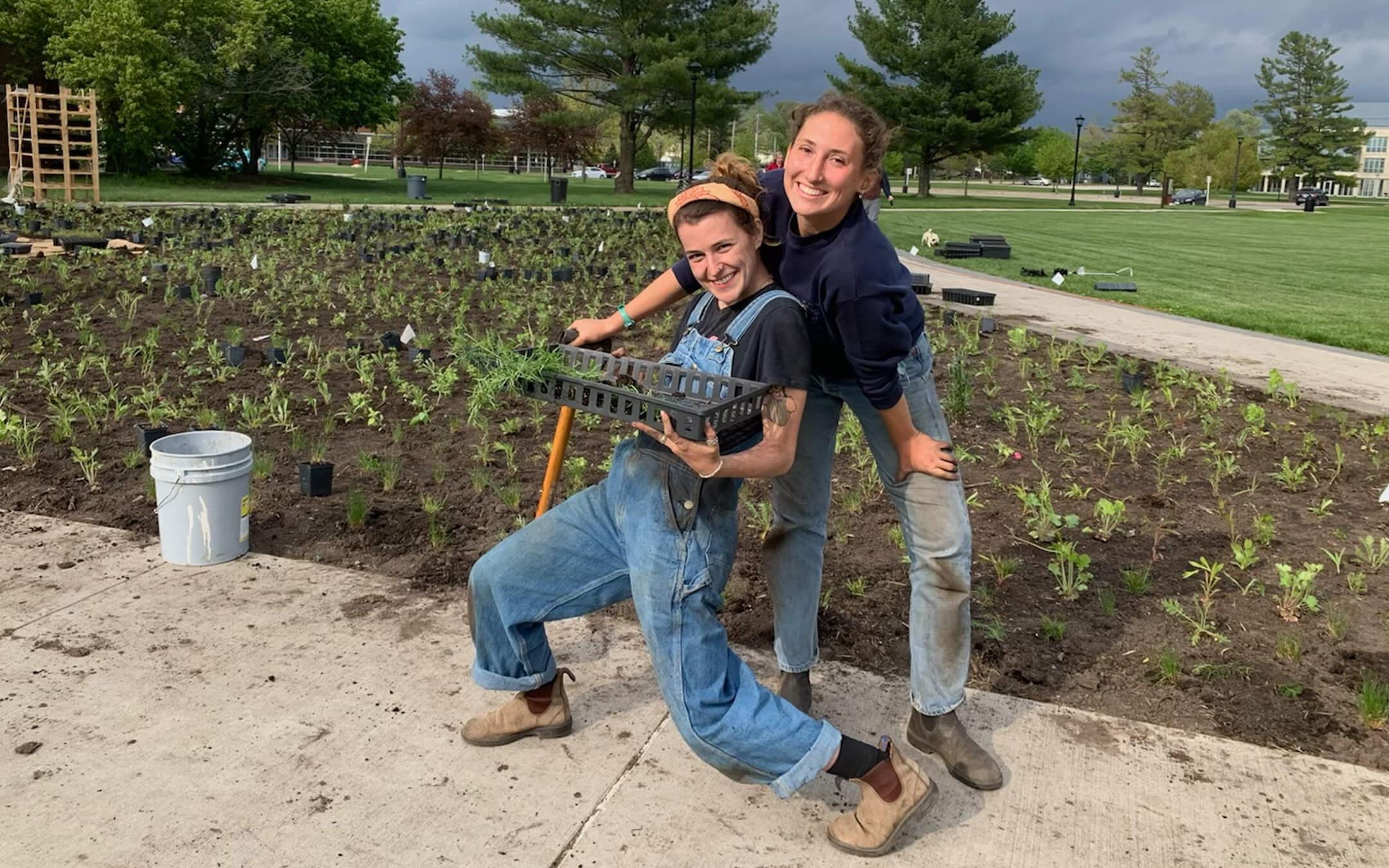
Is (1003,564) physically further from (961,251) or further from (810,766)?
(961,251)

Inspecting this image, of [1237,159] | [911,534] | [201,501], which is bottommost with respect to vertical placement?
[201,501]

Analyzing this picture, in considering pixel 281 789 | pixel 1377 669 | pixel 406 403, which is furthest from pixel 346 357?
pixel 1377 669

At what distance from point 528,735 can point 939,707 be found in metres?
1.07

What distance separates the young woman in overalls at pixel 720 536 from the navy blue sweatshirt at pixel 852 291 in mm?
84

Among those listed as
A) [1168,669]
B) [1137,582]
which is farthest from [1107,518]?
[1168,669]

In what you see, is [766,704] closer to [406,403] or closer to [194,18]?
[406,403]

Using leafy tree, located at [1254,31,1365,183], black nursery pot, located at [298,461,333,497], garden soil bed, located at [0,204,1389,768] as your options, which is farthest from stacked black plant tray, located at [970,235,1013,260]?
leafy tree, located at [1254,31,1365,183]

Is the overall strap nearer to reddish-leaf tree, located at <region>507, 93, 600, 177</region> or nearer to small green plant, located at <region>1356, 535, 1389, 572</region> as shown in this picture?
small green plant, located at <region>1356, 535, 1389, 572</region>

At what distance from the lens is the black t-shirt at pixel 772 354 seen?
2340 millimetres

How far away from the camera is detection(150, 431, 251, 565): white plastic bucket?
12.6 ft

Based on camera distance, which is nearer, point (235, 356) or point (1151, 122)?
point (235, 356)

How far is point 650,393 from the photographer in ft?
8.18

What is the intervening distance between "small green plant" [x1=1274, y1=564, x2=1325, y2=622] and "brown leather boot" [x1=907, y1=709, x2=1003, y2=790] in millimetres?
1478

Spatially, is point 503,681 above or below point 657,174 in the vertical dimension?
below
